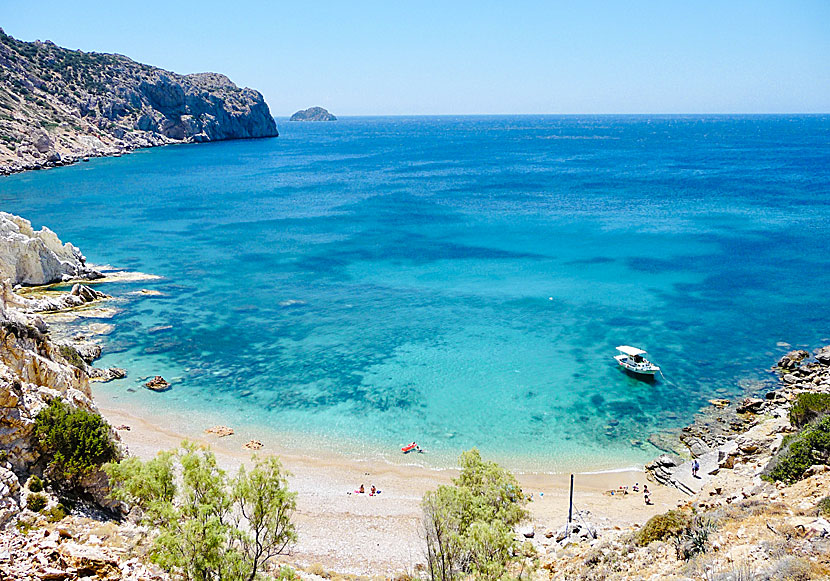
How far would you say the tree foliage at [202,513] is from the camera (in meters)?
14.8

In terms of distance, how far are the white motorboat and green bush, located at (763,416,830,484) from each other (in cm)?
1481

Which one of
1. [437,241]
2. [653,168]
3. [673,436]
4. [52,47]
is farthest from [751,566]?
[52,47]

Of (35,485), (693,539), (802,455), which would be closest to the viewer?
(693,539)

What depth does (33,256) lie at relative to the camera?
53.2 meters

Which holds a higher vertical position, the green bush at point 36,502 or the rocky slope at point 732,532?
the green bush at point 36,502

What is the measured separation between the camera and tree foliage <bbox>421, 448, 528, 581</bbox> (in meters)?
15.5

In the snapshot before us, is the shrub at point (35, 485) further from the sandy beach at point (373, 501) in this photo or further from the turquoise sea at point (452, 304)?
the turquoise sea at point (452, 304)

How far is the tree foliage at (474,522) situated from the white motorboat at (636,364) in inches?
920

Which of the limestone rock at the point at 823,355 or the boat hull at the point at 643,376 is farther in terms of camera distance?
the limestone rock at the point at 823,355

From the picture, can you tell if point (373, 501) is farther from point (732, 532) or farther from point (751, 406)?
point (751, 406)

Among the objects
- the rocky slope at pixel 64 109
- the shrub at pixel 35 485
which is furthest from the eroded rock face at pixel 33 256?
the rocky slope at pixel 64 109

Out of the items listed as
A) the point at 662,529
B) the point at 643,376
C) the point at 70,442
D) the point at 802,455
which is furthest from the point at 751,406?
the point at 70,442

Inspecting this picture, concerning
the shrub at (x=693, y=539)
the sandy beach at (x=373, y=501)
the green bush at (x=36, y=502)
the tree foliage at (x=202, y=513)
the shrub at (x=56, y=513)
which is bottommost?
the sandy beach at (x=373, y=501)

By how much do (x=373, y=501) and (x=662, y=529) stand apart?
13642 mm
